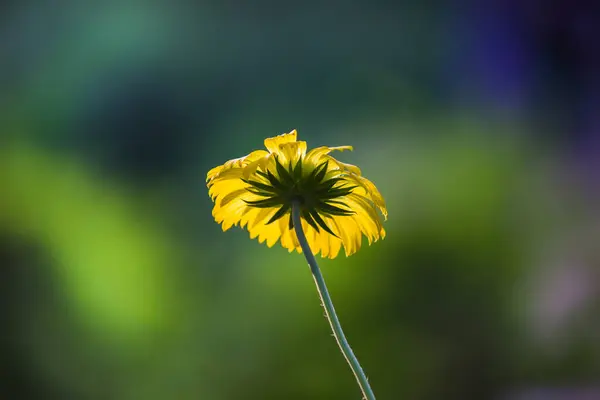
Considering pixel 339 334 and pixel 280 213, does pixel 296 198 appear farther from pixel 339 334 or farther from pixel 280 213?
pixel 339 334

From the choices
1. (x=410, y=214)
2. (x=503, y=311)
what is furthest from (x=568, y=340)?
(x=410, y=214)

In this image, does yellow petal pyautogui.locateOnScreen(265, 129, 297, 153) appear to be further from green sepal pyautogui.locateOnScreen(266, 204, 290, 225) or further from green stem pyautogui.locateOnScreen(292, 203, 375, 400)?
green stem pyautogui.locateOnScreen(292, 203, 375, 400)

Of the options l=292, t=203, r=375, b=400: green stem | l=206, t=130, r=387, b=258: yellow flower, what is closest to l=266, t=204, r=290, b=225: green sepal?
l=206, t=130, r=387, b=258: yellow flower

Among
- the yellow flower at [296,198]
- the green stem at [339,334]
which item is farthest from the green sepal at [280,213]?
the green stem at [339,334]

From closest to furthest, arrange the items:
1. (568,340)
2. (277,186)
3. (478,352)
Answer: (277,186), (568,340), (478,352)

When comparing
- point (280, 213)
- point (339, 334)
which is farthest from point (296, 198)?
point (339, 334)

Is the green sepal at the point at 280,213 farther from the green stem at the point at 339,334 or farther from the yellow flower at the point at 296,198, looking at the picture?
the green stem at the point at 339,334

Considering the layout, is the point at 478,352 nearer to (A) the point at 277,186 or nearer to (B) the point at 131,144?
(B) the point at 131,144

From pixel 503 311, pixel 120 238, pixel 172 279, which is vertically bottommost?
pixel 503 311

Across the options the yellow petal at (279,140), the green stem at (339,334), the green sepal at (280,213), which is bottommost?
the green stem at (339,334)
